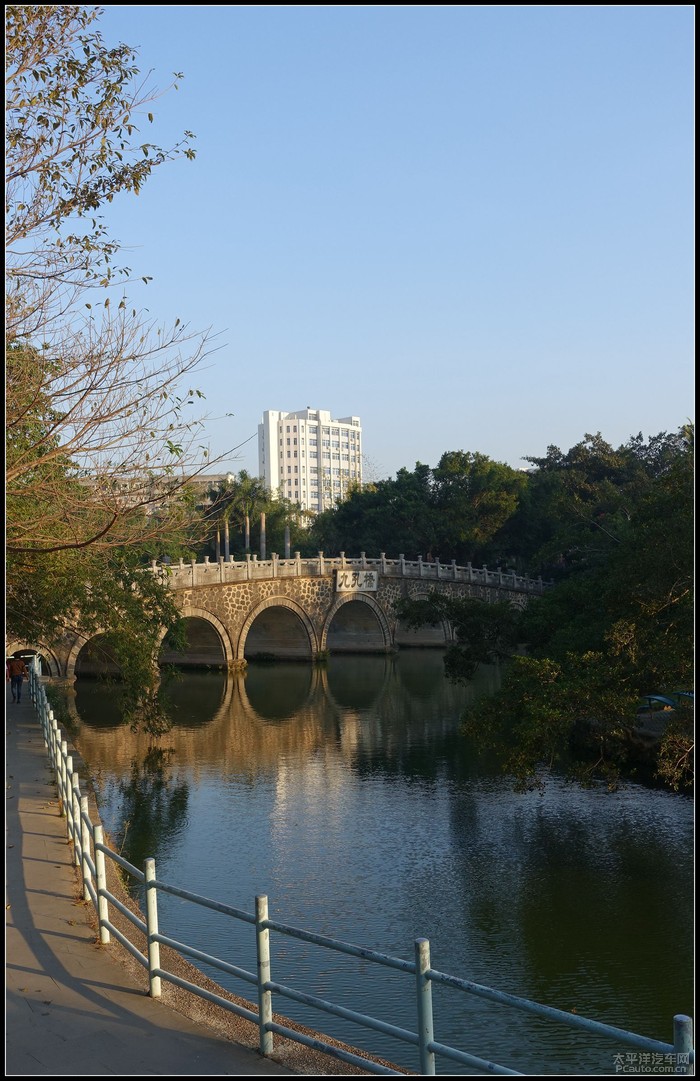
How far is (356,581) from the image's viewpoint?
37562mm

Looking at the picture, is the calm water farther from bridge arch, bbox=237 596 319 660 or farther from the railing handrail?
bridge arch, bbox=237 596 319 660

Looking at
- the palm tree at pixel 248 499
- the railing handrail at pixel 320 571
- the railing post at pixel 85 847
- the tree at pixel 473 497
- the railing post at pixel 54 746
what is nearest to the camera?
the railing post at pixel 85 847

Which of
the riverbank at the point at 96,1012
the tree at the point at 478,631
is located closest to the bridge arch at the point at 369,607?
the tree at the point at 478,631

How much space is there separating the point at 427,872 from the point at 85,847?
537 cm

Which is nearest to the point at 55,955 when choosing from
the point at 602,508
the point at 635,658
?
the point at 635,658

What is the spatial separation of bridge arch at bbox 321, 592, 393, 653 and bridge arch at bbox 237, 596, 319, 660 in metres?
0.43

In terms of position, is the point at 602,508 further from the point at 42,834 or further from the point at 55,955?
the point at 55,955

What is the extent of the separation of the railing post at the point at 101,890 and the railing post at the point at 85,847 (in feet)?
2.04

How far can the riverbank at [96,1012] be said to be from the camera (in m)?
5.01

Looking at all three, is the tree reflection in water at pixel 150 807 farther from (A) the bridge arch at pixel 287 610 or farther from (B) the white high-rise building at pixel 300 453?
(B) the white high-rise building at pixel 300 453

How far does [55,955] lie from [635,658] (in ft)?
24.5

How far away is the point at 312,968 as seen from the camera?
933 centimetres

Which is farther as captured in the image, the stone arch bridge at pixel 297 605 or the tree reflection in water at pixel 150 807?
the stone arch bridge at pixel 297 605

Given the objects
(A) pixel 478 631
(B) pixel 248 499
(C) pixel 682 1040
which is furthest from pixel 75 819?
(B) pixel 248 499
